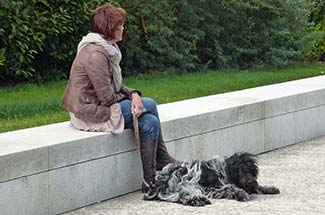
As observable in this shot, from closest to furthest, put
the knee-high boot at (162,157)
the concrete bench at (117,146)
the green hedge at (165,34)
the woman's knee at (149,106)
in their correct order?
the concrete bench at (117,146) < the woman's knee at (149,106) < the knee-high boot at (162,157) < the green hedge at (165,34)

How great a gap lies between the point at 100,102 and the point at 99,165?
0.53m

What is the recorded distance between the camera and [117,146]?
782 centimetres

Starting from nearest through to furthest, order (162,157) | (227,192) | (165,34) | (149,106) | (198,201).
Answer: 1. (198,201)
2. (227,192)
3. (149,106)
4. (162,157)
5. (165,34)

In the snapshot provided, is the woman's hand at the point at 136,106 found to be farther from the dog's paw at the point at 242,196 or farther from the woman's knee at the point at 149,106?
the dog's paw at the point at 242,196

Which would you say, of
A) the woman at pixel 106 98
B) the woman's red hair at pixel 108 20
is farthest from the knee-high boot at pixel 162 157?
the woman's red hair at pixel 108 20

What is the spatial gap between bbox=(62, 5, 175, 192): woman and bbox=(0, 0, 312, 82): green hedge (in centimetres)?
426

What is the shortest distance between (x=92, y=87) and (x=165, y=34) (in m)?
6.74

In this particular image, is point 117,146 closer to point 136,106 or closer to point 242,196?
point 136,106

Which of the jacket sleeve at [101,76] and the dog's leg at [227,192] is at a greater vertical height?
the jacket sleeve at [101,76]

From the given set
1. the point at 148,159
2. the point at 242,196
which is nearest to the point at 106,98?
the point at 148,159

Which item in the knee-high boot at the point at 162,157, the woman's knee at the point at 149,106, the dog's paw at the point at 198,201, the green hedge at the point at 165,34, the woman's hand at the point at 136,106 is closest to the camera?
the dog's paw at the point at 198,201

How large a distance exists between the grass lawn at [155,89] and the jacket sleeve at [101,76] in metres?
1.56

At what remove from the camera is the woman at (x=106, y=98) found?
7.79 m

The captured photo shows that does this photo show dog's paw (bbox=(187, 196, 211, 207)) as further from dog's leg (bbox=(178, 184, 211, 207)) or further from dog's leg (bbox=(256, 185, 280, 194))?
dog's leg (bbox=(256, 185, 280, 194))
